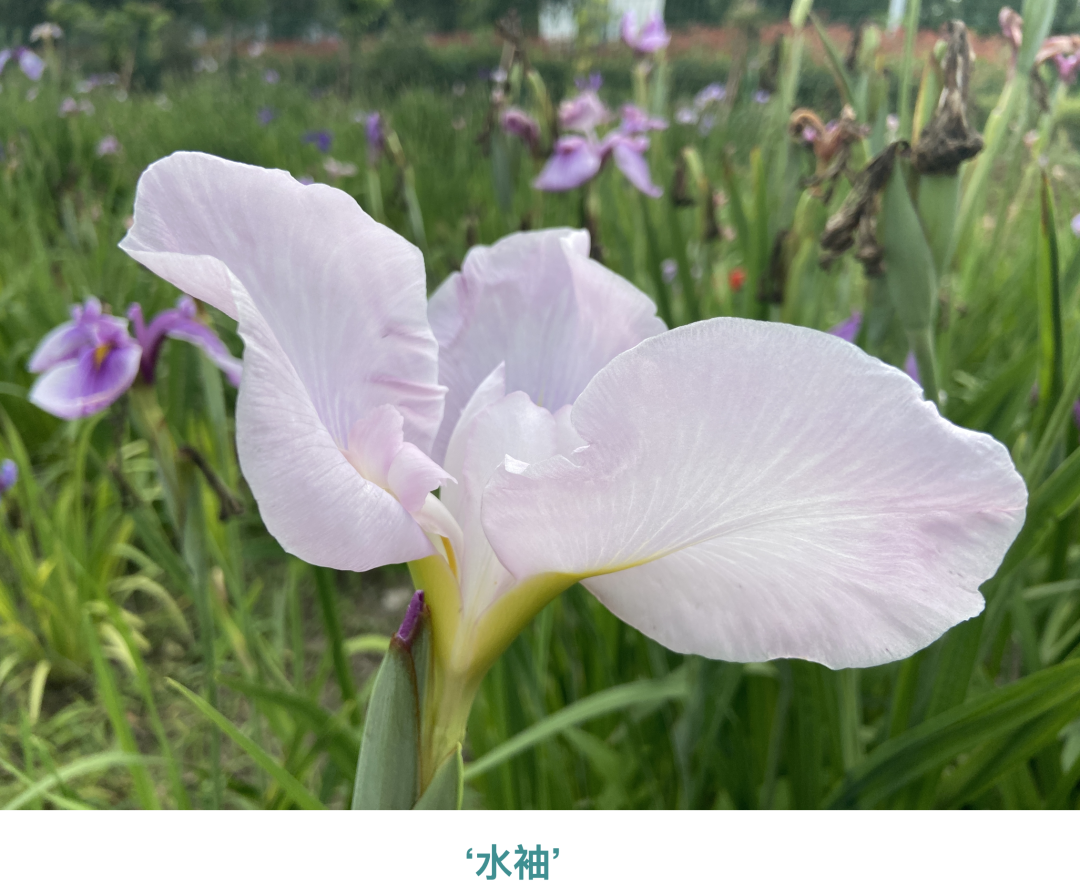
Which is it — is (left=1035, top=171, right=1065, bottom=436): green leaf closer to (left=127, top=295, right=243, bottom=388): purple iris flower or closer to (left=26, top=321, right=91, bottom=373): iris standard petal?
(left=127, top=295, right=243, bottom=388): purple iris flower

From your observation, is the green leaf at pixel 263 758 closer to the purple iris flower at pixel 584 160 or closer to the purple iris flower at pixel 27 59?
the purple iris flower at pixel 584 160

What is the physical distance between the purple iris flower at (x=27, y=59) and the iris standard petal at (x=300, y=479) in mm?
2619

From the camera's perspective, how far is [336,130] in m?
2.44

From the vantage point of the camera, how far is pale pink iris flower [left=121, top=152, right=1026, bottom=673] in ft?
0.78

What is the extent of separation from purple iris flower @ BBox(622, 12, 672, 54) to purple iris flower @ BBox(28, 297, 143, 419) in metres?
1.21

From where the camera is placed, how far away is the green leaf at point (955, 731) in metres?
0.41

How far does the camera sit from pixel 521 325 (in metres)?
0.39

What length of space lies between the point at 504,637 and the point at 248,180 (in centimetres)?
20

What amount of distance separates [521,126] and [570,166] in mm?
235

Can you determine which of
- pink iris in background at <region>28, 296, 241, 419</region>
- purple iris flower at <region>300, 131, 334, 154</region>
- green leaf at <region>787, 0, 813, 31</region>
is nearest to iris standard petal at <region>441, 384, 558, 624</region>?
pink iris in background at <region>28, 296, 241, 419</region>

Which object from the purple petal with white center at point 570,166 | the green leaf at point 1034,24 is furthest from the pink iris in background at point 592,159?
the green leaf at point 1034,24
